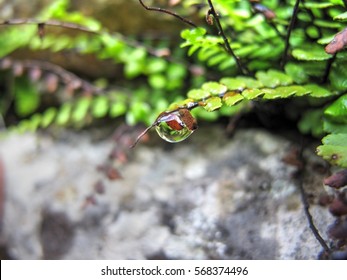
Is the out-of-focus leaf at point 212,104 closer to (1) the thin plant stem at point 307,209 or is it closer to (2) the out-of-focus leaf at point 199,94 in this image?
(2) the out-of-focus leaf at point 199,94

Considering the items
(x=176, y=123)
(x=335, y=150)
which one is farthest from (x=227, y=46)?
(x=335, y=150)

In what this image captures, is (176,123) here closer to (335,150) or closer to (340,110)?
(335,150)

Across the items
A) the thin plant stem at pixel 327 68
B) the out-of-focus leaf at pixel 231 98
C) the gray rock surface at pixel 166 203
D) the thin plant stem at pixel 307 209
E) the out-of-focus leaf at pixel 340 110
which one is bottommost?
the gray rock surface at pixel 166 203

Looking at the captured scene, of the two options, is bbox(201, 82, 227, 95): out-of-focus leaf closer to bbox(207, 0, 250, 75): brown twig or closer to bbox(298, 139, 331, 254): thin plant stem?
bbox(207, 0, 250, 75): brown twig

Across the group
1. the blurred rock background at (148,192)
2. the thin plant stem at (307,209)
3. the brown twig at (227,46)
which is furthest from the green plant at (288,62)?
the blurred rock background at (148,192)

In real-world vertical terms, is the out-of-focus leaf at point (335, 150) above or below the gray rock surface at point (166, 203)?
above

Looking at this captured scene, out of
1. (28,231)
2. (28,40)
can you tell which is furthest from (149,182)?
(28,40)

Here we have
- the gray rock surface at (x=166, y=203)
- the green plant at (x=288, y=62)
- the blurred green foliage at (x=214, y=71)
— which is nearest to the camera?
the green plant at (x=288, y=62)

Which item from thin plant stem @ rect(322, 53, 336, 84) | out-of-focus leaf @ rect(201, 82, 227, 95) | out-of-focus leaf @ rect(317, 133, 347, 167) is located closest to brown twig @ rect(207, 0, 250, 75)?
out-of-focus leaf @ rect(201, 82, 227, 95)
